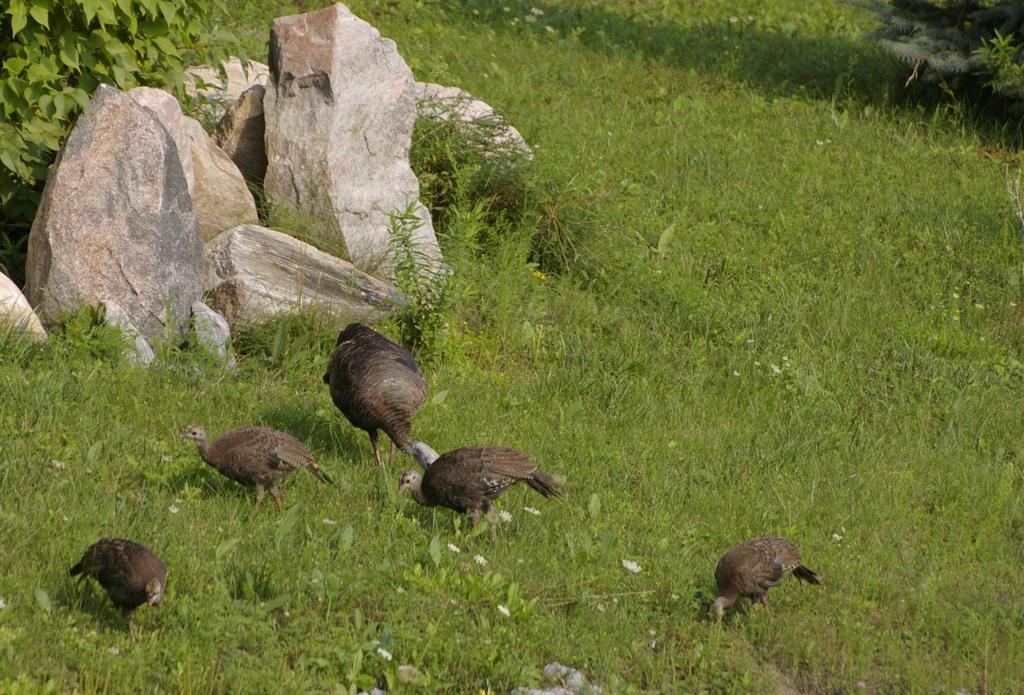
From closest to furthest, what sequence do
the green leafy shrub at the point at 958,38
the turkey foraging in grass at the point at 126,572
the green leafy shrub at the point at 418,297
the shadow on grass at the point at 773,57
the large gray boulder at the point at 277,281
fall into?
1. the turkey foraging in grass at the point at 126,572
2. the large gray boulder at the point at 277,281
3. the green leafy shrub at the point at 418,297
4. the green leafy shrub at the point at 958,38
5. the shadow on grass at the point at 773,57

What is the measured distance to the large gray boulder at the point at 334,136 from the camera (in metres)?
10.2

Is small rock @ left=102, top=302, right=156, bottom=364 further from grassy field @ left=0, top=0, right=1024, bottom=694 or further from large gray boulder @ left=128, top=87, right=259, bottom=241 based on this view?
large gray boulder @ left=128, top=87, right=259, bottom=241

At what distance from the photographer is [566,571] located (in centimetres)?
688

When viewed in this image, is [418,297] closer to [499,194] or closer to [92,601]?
[499,194]

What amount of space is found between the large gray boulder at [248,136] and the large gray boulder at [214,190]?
15.3 inches

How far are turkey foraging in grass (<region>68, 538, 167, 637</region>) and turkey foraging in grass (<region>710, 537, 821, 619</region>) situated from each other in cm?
261

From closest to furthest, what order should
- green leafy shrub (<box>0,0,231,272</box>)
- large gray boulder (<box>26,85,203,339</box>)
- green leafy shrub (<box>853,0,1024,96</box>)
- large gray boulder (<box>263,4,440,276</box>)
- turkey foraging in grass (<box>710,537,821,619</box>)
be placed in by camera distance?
turkey foraging in grass (<box>710,537,821,619</box>) → large gray boulder (<box>26,85,203,339</box>) → green leafy shrub (<box>0,0,231,272</box>) → large gray boulder (<box>263,4,440,276</box>) → green leafy shrub (<box>853,0,1024,96</box>)

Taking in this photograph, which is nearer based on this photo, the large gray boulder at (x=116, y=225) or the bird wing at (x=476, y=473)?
the bird wing at (x=476, y=473)

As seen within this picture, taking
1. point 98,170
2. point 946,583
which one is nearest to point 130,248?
point 98,170

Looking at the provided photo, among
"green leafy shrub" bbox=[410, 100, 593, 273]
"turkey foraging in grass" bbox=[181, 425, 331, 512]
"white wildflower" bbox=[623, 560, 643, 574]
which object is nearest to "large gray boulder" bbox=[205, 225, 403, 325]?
"green leafy shrub" bbox=[410, 100, 593, 273]

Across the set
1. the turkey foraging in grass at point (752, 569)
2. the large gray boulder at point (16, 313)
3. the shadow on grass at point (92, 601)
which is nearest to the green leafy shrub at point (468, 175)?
the large gray boulder at point (16, 313)

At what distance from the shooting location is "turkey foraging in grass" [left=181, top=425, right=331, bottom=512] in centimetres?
695

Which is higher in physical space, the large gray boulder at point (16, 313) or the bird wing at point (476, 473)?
the bird wing at point (476, 473)

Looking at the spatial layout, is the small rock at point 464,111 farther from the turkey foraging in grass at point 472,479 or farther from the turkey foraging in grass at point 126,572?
the turkey foraging in grass at point 126,572
